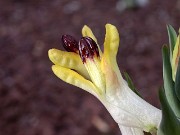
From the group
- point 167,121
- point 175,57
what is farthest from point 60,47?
point 167,121

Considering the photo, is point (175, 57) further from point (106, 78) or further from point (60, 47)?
point (60, 47)

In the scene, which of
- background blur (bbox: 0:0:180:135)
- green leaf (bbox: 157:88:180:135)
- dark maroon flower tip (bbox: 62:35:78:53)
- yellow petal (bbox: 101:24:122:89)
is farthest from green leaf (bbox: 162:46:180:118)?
background blur (bbox: 0:0:180:135)

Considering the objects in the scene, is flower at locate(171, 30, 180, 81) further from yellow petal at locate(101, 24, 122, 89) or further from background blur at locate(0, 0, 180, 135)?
background blur at locate(0, 0, 180, 135)

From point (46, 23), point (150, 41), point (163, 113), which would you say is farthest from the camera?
point (46, 23)

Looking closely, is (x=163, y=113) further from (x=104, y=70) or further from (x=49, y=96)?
(x=49, y=96)

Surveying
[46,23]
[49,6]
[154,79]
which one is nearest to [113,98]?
[154,79]
